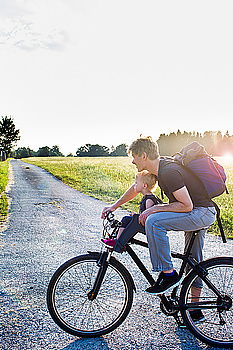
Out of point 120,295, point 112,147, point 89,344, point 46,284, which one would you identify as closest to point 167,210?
point 120,295

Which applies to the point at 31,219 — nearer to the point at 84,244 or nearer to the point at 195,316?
the point at 84,244

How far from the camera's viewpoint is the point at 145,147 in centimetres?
348

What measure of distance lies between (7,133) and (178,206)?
8094 cm

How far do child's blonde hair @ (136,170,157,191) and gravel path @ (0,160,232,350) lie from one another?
151cm

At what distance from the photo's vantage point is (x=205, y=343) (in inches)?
144

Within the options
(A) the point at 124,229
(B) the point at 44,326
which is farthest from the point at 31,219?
(A) the point at 124,229

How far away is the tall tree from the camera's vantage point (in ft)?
262

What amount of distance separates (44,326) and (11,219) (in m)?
6.20

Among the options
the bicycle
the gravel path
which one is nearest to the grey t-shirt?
the bicycle

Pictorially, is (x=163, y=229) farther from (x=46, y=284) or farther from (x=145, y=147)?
(x=46, y=284)

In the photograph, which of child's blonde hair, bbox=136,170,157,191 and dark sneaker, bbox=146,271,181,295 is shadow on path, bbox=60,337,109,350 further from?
child's blonde hair, bbox=136,170,157,191

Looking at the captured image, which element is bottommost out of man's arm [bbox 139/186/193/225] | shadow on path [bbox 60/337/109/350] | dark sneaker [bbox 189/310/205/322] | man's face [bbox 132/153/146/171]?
shadow on path [bbox 60/337/109/350]

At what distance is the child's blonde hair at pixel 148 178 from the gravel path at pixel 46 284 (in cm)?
151

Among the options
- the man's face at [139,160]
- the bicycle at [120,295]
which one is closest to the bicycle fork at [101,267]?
the bicycle at [120,295]
